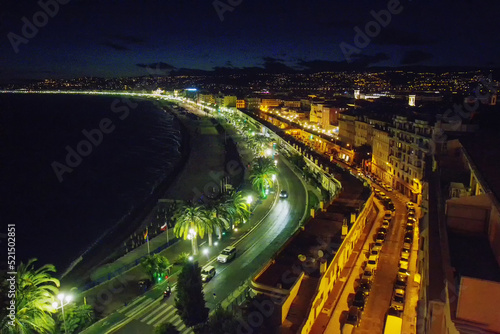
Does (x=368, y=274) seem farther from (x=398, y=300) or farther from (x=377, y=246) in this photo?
(x=377, y=246)

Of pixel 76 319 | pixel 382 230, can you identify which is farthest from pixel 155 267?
pixel 382 230

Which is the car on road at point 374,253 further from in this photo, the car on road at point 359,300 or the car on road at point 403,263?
the car on road at point 359,300

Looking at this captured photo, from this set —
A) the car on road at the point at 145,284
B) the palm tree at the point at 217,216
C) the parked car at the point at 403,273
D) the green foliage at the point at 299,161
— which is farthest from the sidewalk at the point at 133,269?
the green foliage at the point at 299,161

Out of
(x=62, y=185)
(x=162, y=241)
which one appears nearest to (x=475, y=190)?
(x=162, y=241)

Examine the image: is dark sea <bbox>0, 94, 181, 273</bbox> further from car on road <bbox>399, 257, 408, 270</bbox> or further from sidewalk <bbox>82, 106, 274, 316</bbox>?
car on road <bbox>399, 257, 408, 270</bbox>

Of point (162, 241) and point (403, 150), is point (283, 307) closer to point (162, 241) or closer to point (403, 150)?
point (162, 241)

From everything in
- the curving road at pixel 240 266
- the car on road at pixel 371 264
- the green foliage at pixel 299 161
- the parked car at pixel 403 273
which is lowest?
the curving road at pixel 240 266
